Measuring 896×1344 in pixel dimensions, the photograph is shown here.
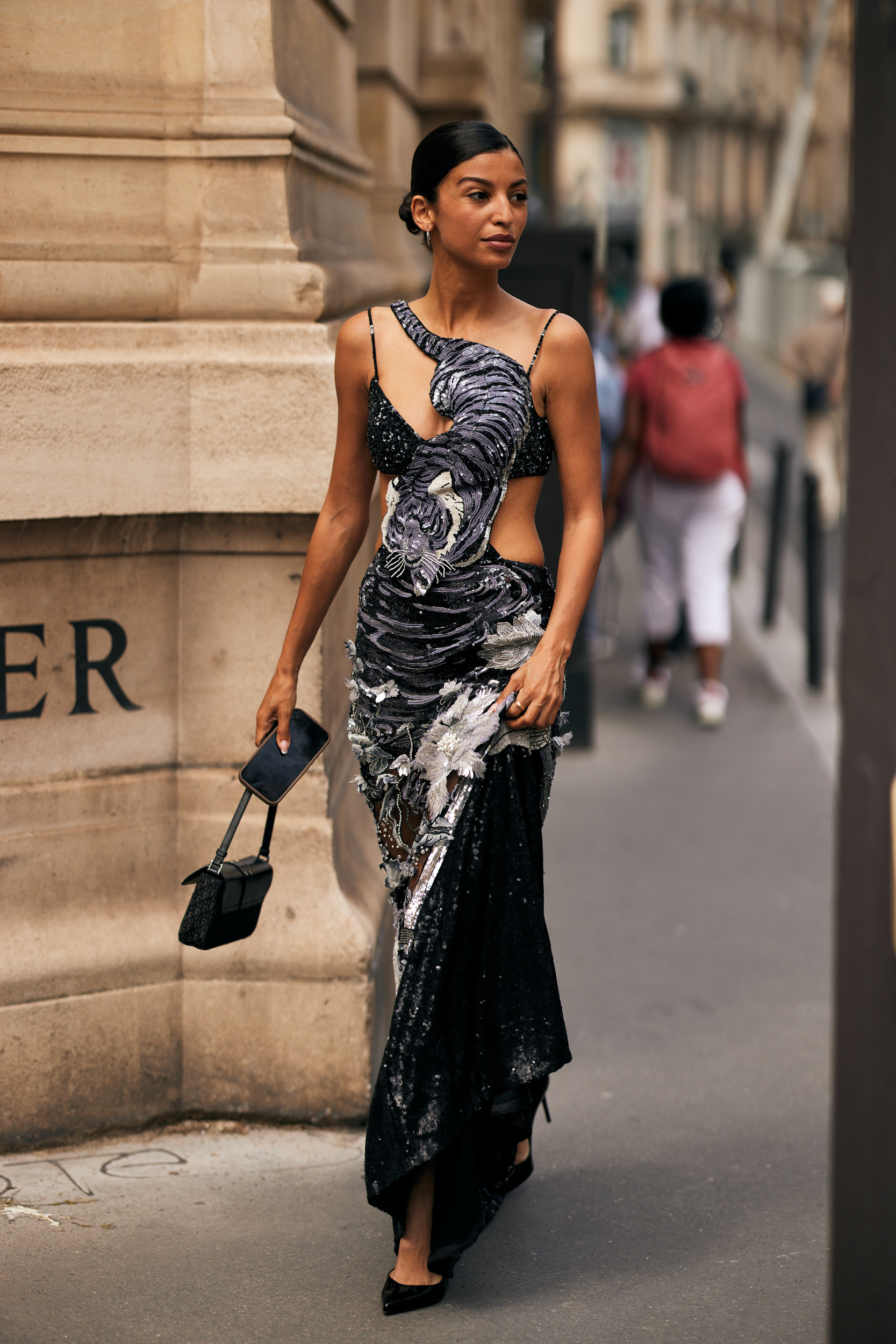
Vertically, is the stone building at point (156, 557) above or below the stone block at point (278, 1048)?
above

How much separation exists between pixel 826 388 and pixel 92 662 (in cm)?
1238

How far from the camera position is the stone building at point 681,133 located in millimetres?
70062

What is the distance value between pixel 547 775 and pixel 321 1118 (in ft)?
4.07

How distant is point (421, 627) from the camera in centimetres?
328

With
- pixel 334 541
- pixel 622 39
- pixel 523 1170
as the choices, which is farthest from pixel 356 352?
pixel 622 39

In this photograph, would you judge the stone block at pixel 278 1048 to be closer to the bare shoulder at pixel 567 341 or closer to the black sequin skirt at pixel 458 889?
the black sequin skirt at pixel 458 889

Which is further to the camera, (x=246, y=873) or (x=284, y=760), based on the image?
(x=284, y=760)

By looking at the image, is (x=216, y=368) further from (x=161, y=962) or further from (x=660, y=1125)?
(x=660, y=1125)

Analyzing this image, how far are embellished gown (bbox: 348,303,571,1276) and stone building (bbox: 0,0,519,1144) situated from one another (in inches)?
28.6

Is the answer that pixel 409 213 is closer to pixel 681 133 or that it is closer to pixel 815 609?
pixel 815 609

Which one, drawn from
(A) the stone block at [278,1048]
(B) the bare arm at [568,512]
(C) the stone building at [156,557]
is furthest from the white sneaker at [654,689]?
(B) the bare arm at [568,512]

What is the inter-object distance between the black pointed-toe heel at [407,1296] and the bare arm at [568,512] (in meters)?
1.13

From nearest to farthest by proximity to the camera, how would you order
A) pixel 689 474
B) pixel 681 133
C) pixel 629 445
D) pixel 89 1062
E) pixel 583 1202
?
pixel 583 1202 < pixel 89 1062 < pixel 689 474 < pixel 629 445 < pixel 681 133

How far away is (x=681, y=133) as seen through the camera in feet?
237
